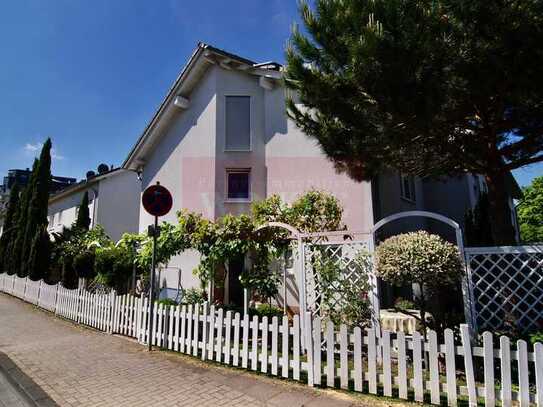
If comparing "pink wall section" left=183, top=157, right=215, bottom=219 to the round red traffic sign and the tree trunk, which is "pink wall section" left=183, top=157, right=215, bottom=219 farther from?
the tree trunk

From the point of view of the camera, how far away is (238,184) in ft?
43.5

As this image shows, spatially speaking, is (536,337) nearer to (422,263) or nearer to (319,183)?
(422,263)

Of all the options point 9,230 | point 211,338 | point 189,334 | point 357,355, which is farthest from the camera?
point 9,230

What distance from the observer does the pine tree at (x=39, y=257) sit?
54.0 ft

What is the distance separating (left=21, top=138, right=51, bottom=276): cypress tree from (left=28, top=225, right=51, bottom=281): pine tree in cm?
129

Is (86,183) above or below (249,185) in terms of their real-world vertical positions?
above

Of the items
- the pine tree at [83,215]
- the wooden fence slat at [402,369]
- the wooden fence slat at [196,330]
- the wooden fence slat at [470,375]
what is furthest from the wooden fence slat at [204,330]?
the pine tree at [83,215]

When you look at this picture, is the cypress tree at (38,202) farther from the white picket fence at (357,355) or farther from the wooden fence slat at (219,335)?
the wooden fence slat at (219,335)

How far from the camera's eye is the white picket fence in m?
3.99

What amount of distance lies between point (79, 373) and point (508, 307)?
7.25 m

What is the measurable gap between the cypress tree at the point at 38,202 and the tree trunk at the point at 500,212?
65.8 feet

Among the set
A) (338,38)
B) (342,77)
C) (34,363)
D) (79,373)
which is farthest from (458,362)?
(34,363)

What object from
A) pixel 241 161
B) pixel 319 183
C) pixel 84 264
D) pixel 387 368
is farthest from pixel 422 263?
pixel 84 264

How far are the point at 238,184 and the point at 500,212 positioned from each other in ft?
29.5
